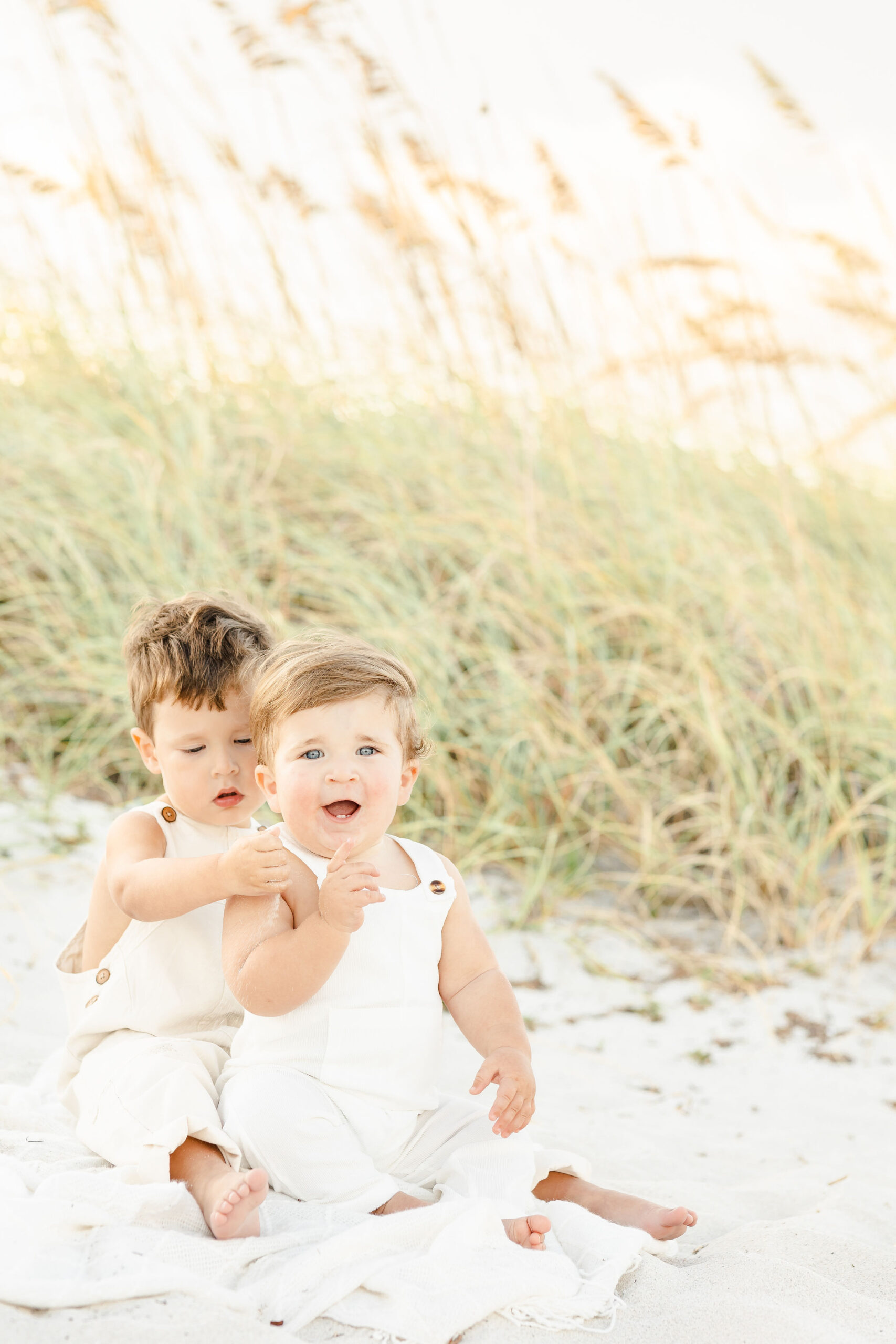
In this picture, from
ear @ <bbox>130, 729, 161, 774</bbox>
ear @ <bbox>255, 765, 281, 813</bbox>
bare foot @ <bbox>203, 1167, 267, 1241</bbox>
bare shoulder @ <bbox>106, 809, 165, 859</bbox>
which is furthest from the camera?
ear @ <bbox>130, 729, 161, 774</bbox>

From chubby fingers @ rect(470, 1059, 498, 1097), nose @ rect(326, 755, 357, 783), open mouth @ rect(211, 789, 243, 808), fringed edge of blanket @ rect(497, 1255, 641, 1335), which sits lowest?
fringed edge of blanket @ rect(497, 1255, 641, 1335)

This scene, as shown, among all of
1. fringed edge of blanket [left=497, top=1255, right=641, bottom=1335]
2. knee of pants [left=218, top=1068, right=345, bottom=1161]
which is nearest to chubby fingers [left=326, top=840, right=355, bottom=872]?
knee of pants [left=218, top=1068, right=345, bottom=1161]

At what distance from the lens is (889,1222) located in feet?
6.14

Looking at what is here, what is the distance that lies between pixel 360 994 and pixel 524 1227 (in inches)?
14.3

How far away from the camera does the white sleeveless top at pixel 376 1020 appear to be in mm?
1588

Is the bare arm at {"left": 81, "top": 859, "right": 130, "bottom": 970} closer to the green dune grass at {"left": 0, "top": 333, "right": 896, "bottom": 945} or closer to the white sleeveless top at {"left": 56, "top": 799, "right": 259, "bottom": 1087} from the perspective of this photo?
the white sleeveless top at {"left": 56, "top": 799, "right": 259, "bottom": 1087}

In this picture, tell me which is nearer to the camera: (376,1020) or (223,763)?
(376,1020)

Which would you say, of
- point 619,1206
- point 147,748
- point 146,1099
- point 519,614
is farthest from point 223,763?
point 519,614

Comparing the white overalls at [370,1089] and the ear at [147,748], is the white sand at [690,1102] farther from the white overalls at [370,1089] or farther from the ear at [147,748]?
the ear at [147,748]

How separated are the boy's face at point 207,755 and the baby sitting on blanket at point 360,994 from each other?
11 centimetres

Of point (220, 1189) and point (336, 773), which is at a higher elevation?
point (336, 773)

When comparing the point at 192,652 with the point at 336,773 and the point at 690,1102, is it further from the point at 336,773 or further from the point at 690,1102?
the point at 690,1102

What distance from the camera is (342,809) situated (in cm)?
159

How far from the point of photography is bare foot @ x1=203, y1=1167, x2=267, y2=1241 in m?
1.43
